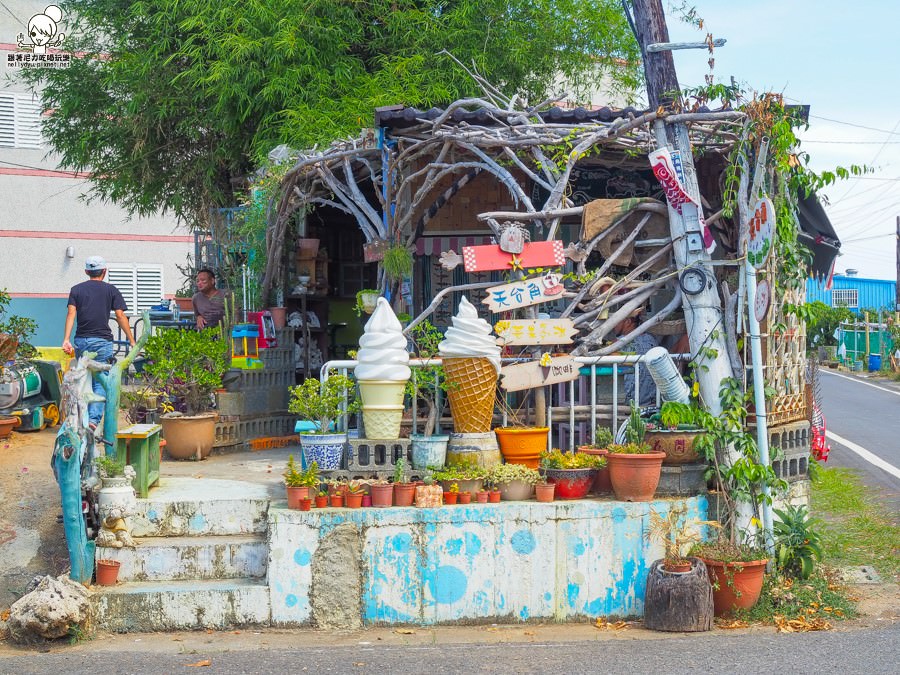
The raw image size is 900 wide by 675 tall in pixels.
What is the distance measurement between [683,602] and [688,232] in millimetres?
2911

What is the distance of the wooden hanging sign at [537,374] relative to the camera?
730cm

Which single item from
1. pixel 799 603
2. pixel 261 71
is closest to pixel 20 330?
pixel 261 71

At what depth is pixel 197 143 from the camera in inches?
697

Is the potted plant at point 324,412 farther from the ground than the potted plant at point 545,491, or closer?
farther from the ground

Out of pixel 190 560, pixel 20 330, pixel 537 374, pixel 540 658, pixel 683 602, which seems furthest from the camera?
pixel 20 330

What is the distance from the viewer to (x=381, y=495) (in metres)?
6.68

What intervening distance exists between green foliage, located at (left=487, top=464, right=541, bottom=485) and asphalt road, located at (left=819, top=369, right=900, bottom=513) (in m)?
5.48

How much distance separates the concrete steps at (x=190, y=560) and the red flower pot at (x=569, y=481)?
7.22 ft

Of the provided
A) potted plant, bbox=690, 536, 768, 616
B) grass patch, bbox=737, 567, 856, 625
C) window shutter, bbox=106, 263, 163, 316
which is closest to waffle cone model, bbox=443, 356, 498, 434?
potted plant, bbox=690, 536, 768, 616

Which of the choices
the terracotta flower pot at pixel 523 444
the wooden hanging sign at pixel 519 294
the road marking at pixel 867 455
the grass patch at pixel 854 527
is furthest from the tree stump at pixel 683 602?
the road marking at pixel 867 455

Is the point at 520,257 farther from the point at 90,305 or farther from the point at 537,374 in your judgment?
the point at 90,305

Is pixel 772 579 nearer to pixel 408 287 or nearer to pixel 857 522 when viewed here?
pixel 857 522

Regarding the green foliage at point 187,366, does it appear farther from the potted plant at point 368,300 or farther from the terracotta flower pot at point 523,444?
the terracotta flower pot at point 523,444

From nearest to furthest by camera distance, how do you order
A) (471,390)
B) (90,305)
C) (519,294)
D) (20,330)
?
(471,390) < (519,294) < (90,305) < (20,330)
